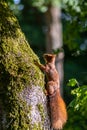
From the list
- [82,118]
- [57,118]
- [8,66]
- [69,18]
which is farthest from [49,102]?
[69,18]

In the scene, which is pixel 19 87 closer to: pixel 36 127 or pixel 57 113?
pixel 36 127

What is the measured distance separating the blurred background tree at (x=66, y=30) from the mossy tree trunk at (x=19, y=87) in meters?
2.29

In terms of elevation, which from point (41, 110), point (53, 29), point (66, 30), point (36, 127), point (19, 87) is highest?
point (53, 29)

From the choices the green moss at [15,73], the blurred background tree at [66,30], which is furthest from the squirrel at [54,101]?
the blurred background tree at [66,30]

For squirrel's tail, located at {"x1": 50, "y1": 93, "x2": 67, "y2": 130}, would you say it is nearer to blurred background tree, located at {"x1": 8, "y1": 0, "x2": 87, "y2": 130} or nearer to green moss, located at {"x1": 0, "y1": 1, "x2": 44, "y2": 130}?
green moss, located at {"x1": 0, "y1": 1, "x2": 44, "y2": 130}

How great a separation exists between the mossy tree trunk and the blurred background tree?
229cm

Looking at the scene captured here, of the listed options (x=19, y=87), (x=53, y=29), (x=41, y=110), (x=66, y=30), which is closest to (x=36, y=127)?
(x=41, y=110)

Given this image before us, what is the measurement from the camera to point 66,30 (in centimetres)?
748

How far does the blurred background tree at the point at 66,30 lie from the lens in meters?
6.89

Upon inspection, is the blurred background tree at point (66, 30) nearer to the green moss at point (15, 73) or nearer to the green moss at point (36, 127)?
the green moss at point (15, 73)

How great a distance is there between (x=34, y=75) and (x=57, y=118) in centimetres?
40

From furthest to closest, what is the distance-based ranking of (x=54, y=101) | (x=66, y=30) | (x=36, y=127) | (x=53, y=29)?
(x=53, y=29) < (x=66, y=30) < (x=54, y=101) < (x=36, y=127)

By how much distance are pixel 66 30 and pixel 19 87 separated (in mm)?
3816

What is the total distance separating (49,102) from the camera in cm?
394
